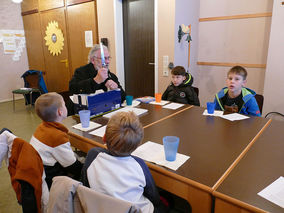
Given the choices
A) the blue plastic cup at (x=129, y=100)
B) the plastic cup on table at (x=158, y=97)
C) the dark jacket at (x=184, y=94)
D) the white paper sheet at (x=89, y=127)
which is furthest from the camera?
the dark jacket at (x=184, y=94)

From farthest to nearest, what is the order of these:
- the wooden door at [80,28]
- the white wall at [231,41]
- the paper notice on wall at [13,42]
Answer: the paper notice on wall at [13,42] < the wooden door at [80,28] < the white wall at [231,41]

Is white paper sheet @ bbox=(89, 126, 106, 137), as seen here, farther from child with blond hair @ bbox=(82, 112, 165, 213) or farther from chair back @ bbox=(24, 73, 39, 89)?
chair back @ bbox=(24, 73, 39, 89)

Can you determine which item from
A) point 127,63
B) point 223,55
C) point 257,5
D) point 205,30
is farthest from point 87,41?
point 257,5

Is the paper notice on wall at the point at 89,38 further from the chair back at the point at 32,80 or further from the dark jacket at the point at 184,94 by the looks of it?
the dark jacket at the point at 184,94

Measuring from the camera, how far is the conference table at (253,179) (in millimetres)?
846

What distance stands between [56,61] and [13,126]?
2094 millimetres

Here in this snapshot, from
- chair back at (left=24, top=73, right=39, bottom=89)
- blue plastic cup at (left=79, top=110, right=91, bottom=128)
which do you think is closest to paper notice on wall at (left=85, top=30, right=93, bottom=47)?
chair back at (left=24, top=73, right=39, bottom=89)

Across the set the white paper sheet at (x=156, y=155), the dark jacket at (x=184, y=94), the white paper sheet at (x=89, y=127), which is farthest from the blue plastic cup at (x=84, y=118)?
the dark jacket at (x=184, y=94)

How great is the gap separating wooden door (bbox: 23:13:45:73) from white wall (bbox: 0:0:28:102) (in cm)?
20

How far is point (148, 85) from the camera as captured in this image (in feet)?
13.0

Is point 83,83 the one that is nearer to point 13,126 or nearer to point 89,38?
point 13,126

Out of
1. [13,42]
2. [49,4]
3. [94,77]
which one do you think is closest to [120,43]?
[94,77]

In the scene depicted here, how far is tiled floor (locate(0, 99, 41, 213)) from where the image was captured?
1.95 metres

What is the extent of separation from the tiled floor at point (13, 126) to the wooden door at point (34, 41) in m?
1.07
